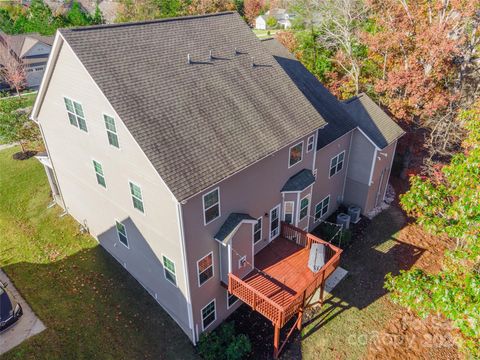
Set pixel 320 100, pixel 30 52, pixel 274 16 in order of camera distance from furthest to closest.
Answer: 1. pixel 274 16
2. pixel 30 52
3. pixel 320 100

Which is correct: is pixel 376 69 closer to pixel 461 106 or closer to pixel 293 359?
pixel 461 106

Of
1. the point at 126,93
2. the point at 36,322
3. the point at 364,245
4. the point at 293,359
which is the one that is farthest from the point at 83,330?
the point at 364,245

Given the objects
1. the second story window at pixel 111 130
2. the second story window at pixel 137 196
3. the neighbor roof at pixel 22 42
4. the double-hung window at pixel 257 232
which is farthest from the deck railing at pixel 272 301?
the neighbor roof at pixel 22 42

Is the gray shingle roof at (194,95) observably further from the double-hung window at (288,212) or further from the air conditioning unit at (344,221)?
the air conditioning unit at (344,221)

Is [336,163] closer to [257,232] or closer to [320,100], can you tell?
[320,100]

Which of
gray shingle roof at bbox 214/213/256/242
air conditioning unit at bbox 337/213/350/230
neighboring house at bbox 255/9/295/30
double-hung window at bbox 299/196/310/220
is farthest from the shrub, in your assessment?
neighboring house at bbox 255/9/295/30

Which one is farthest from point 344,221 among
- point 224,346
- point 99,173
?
point 99,173
